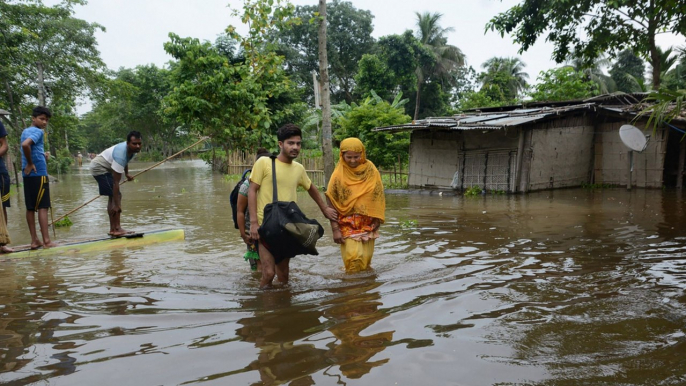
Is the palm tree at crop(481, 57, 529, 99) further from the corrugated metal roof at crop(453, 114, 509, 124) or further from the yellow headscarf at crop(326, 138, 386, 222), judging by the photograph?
the yellow headscarf at crop(326, 138, 386, 222)

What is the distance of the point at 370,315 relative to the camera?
3.80 metres

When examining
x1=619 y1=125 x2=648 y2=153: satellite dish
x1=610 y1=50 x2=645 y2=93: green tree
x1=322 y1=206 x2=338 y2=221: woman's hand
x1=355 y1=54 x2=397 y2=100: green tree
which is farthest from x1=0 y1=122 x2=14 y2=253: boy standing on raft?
x1=610 y1=50 x2=645 y2=93: green tree

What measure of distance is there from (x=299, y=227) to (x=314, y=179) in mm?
15238

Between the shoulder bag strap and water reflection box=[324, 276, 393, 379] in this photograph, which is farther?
the shoulder bag strap

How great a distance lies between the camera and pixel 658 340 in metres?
3.10

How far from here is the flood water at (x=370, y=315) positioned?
278cm

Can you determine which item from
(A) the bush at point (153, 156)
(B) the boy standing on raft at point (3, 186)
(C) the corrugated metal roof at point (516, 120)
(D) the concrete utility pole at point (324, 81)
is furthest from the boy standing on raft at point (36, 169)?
(A) the bush at point (153, 156)

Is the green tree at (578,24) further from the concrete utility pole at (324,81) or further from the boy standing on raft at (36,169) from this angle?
the boy standing on raft at (36,169)

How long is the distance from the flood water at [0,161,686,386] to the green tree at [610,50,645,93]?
1226 inches

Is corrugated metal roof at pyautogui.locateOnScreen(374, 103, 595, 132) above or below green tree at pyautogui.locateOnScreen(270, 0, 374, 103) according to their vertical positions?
below

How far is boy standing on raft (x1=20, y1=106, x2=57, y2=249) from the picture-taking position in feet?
20.1

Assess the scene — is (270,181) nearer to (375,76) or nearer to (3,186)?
(3,186)

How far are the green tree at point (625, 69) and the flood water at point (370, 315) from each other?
31142 millimetres

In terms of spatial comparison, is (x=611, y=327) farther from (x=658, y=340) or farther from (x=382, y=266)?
(x=382, y=266)
